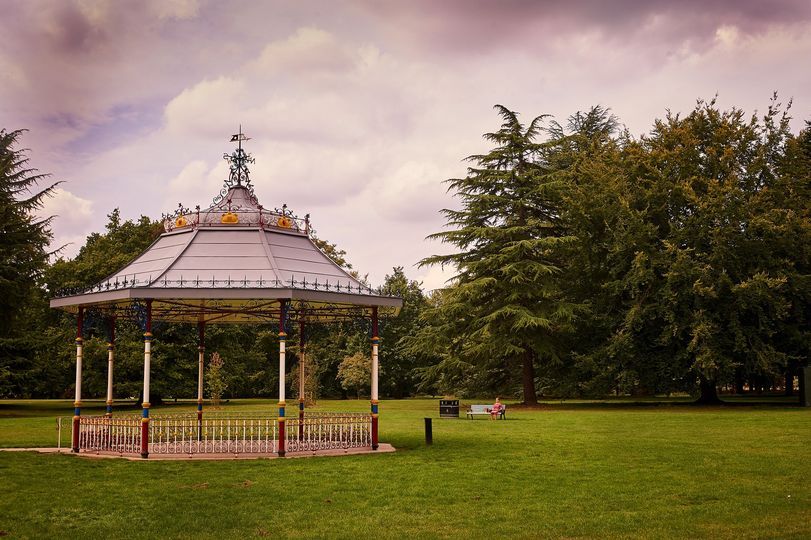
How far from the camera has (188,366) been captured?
54.5m

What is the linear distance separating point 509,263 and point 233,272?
2738 centimetres

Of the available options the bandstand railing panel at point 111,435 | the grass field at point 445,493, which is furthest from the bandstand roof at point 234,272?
the grass field at point 445,493

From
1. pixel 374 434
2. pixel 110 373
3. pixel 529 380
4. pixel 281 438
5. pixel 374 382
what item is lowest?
pixel 374 434

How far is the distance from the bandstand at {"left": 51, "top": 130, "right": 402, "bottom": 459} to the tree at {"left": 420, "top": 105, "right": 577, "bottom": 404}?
21.7 metres

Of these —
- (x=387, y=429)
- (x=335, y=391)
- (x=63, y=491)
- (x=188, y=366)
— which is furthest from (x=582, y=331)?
(x=63, y=491)

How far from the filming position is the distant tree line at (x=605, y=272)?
41625 millimetres

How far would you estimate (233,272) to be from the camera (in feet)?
70.1

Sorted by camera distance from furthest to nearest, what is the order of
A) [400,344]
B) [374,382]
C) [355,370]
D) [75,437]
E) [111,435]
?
1. [400,344]
2. [355,370]
3. [374,382]
4. [75,437]
5. [111,435]

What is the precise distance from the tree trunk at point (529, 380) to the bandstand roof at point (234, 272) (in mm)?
23346

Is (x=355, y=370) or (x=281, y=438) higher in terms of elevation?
(x=355, y=370)

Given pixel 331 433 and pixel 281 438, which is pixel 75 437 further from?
pixel 331 433

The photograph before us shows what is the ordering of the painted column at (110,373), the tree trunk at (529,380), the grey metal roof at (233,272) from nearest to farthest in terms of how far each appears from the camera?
the grey metal roof at (233,272), the painted column at (110,373), the tree trunk at (529,380)

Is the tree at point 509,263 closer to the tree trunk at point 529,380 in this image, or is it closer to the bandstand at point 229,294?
the tree trunk at point 529,380

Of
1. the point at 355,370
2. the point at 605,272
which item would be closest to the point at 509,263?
the point at 605,272
